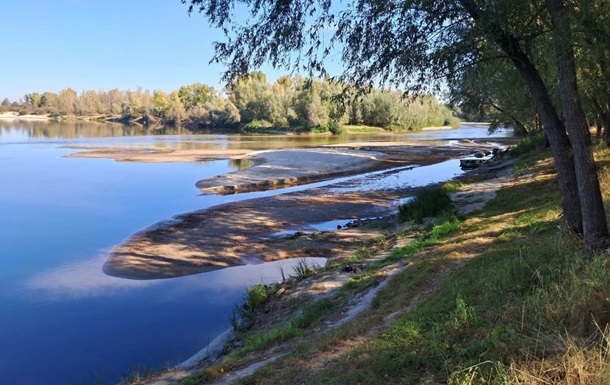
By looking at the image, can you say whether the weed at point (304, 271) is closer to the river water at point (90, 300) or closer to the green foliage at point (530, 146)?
the river water at point (90, 300)

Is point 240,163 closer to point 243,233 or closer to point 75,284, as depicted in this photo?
point 243,233

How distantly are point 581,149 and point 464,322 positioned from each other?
358cm

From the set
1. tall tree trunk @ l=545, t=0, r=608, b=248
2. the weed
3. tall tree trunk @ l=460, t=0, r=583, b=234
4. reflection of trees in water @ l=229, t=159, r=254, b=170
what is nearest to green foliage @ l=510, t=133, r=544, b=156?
reflection of trees in water @ l=229, t=159, r=254, b=170

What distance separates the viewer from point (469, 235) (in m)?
9.94

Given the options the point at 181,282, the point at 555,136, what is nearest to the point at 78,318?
the point at 181,282

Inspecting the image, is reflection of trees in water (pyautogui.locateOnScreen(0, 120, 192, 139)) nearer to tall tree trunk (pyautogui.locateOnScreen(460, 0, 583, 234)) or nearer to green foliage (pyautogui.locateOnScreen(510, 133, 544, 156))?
green foliage (pyautogui.locateOnScreen(510, 133, 544, 156))

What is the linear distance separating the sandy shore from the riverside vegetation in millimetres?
4098

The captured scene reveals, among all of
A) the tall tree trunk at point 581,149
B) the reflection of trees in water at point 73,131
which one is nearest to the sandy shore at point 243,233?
the tall tree trunk at point 581,149

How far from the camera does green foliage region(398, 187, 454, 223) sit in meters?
15.4

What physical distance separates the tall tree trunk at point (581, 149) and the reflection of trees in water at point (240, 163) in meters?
32.9

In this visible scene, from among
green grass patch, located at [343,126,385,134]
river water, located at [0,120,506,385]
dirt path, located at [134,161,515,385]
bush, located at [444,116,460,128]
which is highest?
bush, located at [444,116,460,128]

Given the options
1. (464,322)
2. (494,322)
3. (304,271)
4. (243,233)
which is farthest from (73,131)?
(494,322)

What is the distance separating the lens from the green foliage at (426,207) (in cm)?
1535

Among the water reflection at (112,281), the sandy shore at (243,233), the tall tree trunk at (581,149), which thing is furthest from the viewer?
the sandy shore at (243,233)
